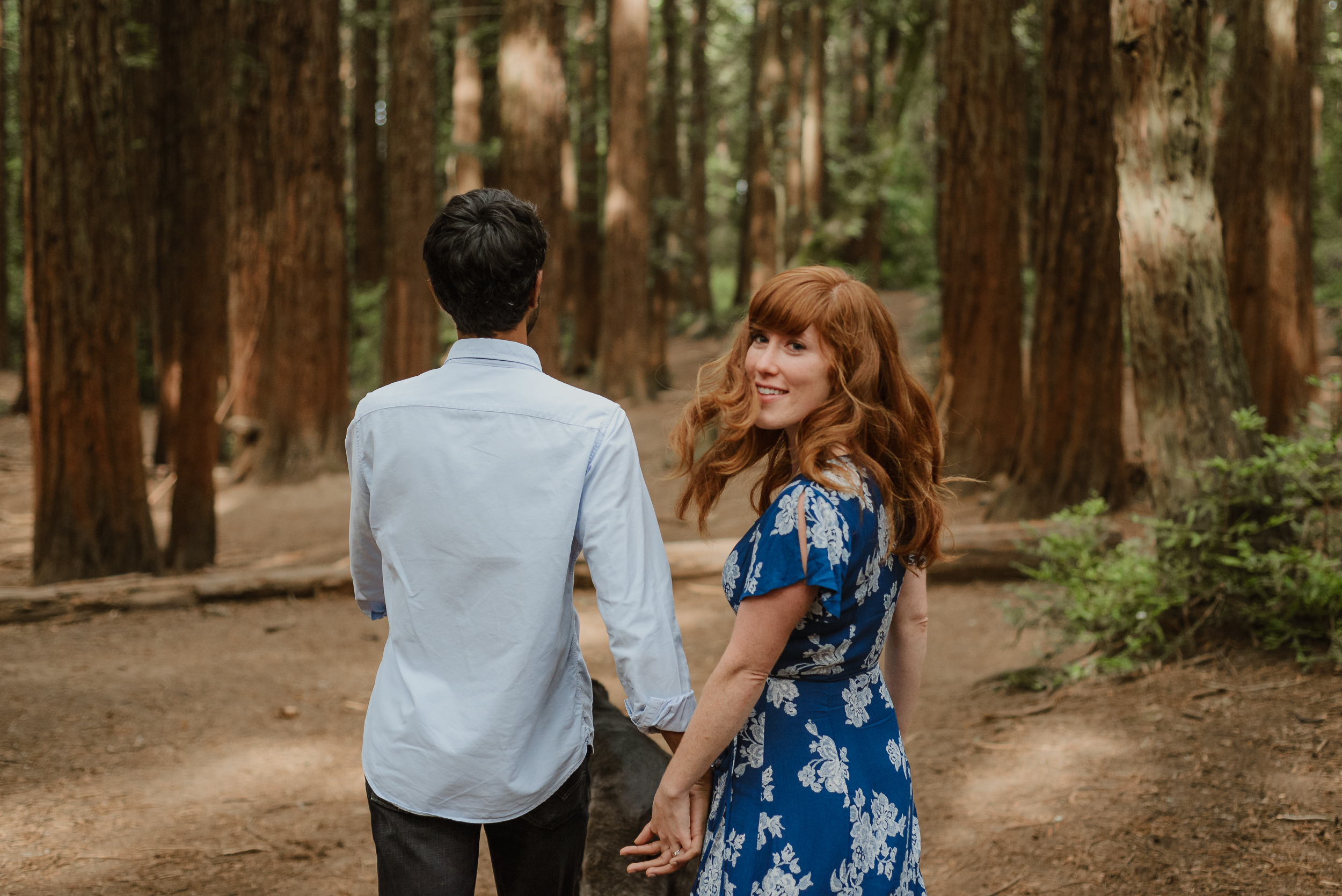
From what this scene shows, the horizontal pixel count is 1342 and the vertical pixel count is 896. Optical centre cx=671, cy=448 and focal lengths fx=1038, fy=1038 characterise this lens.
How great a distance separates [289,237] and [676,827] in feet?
41.3

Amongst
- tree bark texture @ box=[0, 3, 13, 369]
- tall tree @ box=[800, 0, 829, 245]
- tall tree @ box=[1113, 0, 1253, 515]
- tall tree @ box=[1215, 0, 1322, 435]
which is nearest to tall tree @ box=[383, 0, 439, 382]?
tall tree @ box=[800, 0, 829, 245]

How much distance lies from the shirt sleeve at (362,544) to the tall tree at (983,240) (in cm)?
868

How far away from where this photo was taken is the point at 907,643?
2.43 metres

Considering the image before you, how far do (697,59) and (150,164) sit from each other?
16.8m

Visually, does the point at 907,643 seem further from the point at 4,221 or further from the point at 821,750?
the point at 4,221

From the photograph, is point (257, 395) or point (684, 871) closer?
point (684, 871)

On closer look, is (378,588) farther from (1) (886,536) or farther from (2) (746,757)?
(1) (886,536)

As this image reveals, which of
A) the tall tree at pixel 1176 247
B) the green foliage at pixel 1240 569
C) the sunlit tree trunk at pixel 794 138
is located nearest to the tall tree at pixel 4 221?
the sunlit tree trunk at pixel 794 138

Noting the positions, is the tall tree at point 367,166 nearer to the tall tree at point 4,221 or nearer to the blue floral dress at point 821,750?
the tall tree at point 4,221

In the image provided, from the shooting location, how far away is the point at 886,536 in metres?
2.10

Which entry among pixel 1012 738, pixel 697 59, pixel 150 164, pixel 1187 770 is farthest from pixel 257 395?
pixel 697 59

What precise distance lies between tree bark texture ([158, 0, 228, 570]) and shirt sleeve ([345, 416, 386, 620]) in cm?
712

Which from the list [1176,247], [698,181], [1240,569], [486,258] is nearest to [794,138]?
[698,181]

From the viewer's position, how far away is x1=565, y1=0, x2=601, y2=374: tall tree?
2214 cm
